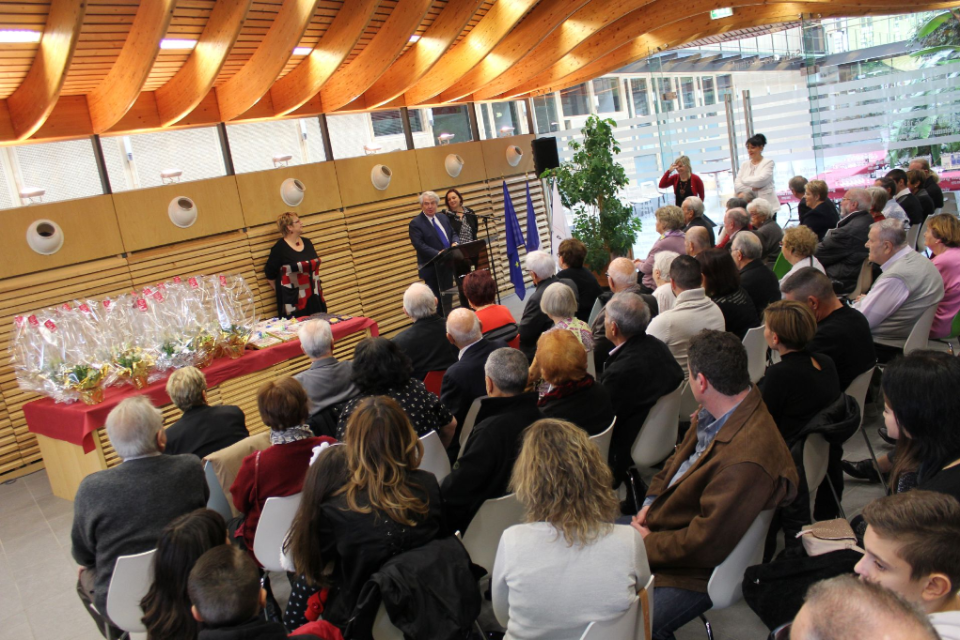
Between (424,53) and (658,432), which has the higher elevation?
(424,53)

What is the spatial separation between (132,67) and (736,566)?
258 inches

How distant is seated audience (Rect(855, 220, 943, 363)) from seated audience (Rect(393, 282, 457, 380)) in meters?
2.94

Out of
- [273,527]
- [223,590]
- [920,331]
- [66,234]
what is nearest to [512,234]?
[66,234]

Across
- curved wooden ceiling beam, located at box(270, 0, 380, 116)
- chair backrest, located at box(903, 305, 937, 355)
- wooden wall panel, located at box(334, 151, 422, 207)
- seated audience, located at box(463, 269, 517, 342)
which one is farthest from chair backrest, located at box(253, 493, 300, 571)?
wooden wall panel, located at box(334, 151, 422, 207)

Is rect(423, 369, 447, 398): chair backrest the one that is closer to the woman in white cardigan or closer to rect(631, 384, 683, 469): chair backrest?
rect(631, 384, 683, 469): chair backrest

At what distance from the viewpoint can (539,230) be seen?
13.1m

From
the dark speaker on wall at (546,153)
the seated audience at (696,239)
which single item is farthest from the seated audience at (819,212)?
the dark speaker on wall at (546,153)

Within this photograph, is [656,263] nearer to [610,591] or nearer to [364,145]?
[610,591]

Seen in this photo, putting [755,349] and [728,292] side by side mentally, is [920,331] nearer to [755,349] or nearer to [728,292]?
[755,349]

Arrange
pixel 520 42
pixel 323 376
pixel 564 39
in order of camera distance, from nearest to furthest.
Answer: pixel 323 376 < pixel 520 42 < pixel 564 39

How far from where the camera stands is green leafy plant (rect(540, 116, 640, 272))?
10.2m

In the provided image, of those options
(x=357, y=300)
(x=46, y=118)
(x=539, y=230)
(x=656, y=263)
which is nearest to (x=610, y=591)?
(x=656, y=263)

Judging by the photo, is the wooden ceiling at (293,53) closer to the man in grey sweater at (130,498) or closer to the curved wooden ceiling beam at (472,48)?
the curved wooden ceiling beam at (472,48)

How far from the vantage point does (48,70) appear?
6188mm
